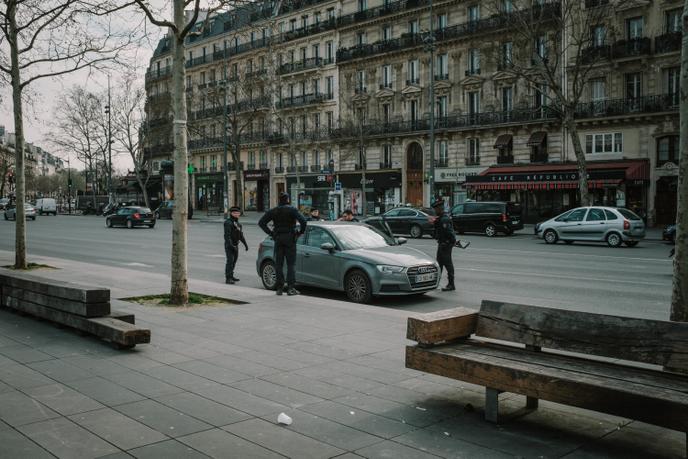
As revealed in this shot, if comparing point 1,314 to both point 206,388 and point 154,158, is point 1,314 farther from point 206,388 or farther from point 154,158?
point 154,158

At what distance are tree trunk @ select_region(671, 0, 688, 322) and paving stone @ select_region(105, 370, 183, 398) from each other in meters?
4.02

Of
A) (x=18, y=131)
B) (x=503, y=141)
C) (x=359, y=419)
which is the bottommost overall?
(x=359, y=419)

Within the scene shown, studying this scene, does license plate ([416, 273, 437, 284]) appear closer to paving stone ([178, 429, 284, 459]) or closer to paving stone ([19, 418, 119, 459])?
paving stone ([178, 429, 284, 459])

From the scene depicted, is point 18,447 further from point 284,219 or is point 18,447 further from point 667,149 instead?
point 667,149

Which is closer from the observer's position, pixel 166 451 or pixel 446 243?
pixel 166 451

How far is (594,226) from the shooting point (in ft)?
84.7

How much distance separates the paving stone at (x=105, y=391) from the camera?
198 inches

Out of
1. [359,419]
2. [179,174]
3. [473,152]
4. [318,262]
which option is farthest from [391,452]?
[473,152]

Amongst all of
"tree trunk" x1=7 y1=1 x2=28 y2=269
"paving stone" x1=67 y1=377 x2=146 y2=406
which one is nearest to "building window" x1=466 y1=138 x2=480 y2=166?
"tree trunk" x1=7 y1=1 x2=28 y2=269

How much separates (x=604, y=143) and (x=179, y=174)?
1360 inches

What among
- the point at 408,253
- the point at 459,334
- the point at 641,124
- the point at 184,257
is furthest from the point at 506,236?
the point at 459,334

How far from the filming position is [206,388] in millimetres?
5387

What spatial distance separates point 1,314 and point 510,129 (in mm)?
38737

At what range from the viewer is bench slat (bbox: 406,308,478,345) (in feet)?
15.9
